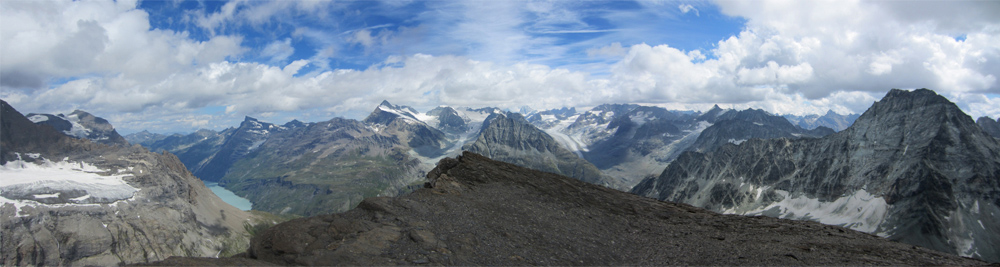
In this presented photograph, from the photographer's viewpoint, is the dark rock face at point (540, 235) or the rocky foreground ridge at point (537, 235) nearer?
the rocky foreground ridge at point (537, 235)

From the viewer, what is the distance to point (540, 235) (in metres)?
31.5

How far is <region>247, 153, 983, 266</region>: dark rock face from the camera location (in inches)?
942

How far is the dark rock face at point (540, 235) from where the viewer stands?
2394 cm

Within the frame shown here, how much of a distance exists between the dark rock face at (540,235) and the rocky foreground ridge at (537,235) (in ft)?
0.29

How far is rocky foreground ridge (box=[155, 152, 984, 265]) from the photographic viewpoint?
23719 mm

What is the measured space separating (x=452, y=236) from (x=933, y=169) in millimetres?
255581

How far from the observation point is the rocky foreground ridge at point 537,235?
2372cm

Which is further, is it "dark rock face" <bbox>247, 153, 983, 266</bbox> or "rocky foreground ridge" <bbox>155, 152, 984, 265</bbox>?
"dark rock face" <bbox>247, 153, 983, 266</bbox>

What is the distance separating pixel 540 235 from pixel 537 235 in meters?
0.25

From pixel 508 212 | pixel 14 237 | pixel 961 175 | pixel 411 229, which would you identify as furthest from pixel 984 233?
pixel 14 237

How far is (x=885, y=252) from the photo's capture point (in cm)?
3127

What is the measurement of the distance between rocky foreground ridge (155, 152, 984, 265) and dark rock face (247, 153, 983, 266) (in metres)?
0.09

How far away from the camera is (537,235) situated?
103 feet

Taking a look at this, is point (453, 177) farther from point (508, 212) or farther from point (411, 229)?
point (411, 229)
